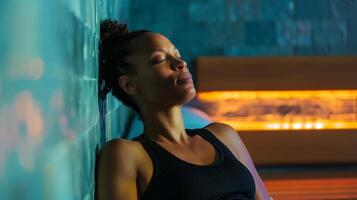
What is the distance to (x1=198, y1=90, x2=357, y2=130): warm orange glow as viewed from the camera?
10.4 ft

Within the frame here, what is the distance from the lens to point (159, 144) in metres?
1.33

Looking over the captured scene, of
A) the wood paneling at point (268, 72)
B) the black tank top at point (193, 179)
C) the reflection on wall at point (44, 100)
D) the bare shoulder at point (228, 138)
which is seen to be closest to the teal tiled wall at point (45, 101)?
the reflection on wall at point (44, 100)

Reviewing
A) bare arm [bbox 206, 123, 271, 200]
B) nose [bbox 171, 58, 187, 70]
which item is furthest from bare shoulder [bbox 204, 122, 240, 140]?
nose [bbox 171, 58, 187, 70]

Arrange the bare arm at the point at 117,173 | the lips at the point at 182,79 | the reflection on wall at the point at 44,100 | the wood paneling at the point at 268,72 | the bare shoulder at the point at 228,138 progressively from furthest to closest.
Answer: the wood paneling at the point at 268,72
the bare shoulder at the point at 228,138
the lips at the point at 182,79
the bare arm at the point at 117,173
the reflection on wall at the point at 44,100

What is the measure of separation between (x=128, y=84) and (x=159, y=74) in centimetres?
10

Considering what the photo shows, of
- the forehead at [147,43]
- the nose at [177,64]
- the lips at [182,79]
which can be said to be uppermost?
the forehead at [147,43]

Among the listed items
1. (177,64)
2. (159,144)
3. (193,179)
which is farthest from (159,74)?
(193,179)

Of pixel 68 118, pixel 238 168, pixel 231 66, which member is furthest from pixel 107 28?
pixel 231 66

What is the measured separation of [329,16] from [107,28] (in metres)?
2.11

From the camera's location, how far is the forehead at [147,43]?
137 centimetres

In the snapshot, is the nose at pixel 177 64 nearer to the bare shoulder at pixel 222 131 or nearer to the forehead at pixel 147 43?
the forehead at pixel 147 43

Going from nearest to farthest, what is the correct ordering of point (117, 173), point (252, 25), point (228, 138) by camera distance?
point (117, 173)
point (228, 138)
point (252, 25)

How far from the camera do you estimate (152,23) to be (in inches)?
126

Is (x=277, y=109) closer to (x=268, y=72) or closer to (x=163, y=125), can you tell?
(x=268, y=72)
